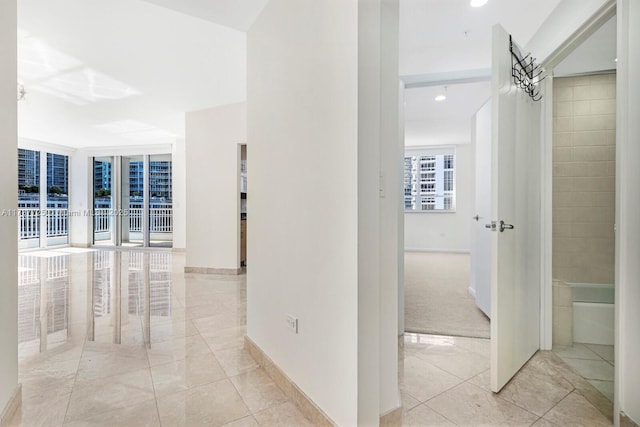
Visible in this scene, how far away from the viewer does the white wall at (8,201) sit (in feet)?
4.96

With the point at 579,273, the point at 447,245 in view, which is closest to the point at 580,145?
the point at 579,273

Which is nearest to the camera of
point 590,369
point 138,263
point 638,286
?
point 638,286

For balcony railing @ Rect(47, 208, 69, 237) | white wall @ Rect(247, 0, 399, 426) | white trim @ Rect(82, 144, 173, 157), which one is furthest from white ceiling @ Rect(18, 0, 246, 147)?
balcony railing @ Rect(47, 208, 69, 237)

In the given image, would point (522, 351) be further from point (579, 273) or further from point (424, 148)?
point (424, 148)

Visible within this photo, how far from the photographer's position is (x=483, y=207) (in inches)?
128

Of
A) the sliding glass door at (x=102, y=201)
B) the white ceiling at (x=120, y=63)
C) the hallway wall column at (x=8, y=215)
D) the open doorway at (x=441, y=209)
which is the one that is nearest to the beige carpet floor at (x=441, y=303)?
the open doorway at (x=441, y=209)

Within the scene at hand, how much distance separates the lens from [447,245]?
7793 mm

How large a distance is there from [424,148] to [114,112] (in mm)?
6636

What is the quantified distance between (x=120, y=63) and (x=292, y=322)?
136 inches

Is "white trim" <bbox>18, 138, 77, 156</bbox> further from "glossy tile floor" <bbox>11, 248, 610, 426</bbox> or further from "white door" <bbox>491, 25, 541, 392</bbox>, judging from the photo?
"white door" <bbox>491, 25, 541, 392</bbox>

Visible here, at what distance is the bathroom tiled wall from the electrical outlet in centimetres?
246

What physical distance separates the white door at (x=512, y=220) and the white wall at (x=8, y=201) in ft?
8.32

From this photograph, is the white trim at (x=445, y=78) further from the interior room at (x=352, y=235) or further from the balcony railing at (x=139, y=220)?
the balcony railing at (x=139, y=220)

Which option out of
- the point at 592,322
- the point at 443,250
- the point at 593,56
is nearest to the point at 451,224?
the point at 443,250
